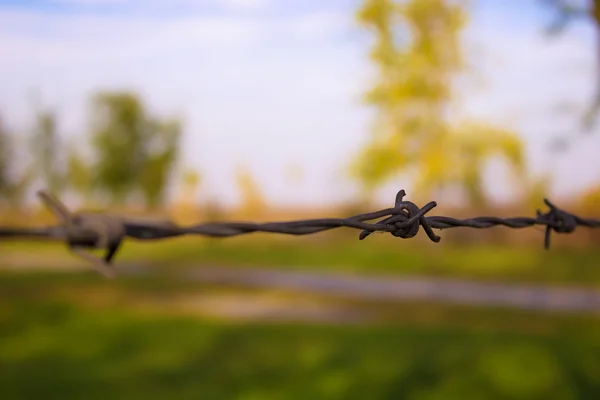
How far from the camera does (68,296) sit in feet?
42.0

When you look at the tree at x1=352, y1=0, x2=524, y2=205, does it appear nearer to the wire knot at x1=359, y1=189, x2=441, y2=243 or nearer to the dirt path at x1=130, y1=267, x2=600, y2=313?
the dirt path at x1=130, y1=267, x2=600, y2=313

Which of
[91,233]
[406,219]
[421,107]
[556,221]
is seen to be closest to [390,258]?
[421,107]

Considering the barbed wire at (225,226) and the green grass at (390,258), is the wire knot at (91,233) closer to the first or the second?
the barbed wire at (225,226)

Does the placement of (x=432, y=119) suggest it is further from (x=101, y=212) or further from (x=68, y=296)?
(x=101, y=212)

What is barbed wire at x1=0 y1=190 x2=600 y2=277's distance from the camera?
1.31 m

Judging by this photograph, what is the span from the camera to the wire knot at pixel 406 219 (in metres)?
1.62

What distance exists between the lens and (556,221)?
2.10m

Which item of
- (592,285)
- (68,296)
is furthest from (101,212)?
(592,285)

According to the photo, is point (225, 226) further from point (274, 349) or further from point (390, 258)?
point (390, 258)

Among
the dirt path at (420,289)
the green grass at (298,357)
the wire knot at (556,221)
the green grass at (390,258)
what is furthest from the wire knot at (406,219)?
the green grass at (390,258)

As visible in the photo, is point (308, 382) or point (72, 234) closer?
point (72, 234)

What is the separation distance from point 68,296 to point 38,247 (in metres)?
16.5

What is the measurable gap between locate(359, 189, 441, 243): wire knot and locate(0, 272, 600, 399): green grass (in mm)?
4700

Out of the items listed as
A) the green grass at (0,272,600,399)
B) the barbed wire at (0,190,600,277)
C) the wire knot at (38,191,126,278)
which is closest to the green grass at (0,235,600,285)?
the green grass at (0,272,600,399)
